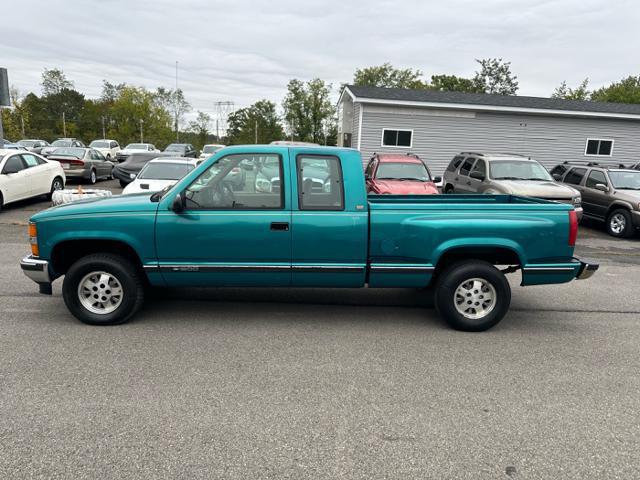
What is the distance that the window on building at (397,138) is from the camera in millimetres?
20484

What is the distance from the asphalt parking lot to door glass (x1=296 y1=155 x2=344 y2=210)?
130 cm

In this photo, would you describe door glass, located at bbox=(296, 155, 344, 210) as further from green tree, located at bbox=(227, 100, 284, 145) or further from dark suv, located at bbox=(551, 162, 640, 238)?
green tree, located at bbox=(227, 100, 284, 145)

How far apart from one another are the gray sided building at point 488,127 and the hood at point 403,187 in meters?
8.42

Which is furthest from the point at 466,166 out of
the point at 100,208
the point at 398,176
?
the point at 100,208

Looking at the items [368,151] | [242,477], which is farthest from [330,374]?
[368,151]

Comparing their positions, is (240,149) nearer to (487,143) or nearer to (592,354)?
(592,354)

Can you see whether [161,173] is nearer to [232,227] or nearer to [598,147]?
[232,227]

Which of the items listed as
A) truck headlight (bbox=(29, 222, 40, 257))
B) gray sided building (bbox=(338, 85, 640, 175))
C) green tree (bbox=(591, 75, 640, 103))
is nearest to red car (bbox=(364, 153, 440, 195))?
gray sided building (bbox=(338, 85, 640, 175))

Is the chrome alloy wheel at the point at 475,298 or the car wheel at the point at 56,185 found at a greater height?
the car wheel at the point at 56,185

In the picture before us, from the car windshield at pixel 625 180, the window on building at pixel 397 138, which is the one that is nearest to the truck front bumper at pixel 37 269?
the car windshield at pixel 625 180

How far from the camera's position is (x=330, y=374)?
4.03 m

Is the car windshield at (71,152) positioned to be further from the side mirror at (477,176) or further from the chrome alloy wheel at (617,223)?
the chrome alloy wheel at (617,223)

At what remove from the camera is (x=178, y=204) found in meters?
4.71

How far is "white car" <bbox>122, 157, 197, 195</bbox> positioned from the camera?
450 inches
